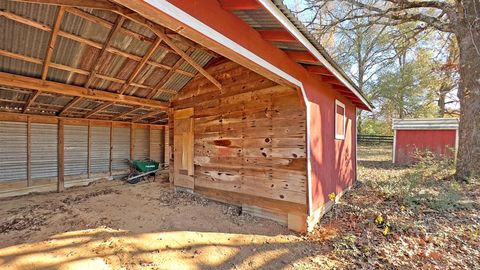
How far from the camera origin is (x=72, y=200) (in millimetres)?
5703

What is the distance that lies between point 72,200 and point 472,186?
9.97m

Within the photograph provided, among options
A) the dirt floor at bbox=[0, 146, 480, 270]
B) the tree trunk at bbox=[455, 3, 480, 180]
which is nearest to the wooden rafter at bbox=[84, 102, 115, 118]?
the dirt floor at bbox=[0, 146, 480, 270]

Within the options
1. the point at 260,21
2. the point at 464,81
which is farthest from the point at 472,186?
the point at 260,21

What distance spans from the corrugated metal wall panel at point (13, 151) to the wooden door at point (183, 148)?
4.45 m

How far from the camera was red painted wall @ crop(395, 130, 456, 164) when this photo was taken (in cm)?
1081

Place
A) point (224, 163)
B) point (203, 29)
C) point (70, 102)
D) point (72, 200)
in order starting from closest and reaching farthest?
point (203, 29), point (224, 163), point (72, 200), point (70, 102)

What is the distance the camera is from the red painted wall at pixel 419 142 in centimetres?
1081

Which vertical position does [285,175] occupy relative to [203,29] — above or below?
below

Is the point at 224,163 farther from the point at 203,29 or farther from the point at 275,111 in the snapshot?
the point at 203,29

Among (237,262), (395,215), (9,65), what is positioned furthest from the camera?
(395,215)

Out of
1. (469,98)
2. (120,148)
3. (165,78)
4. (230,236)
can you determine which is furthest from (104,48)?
(469,98)

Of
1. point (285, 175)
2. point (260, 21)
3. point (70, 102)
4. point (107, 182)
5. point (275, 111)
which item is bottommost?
point (107, 182)

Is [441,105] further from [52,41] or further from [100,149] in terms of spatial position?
[52,41]

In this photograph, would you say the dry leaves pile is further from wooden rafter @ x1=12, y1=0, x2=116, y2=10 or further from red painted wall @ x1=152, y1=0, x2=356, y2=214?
wooden rafter @ x1=12, y1=0, x2=116, y2=10
